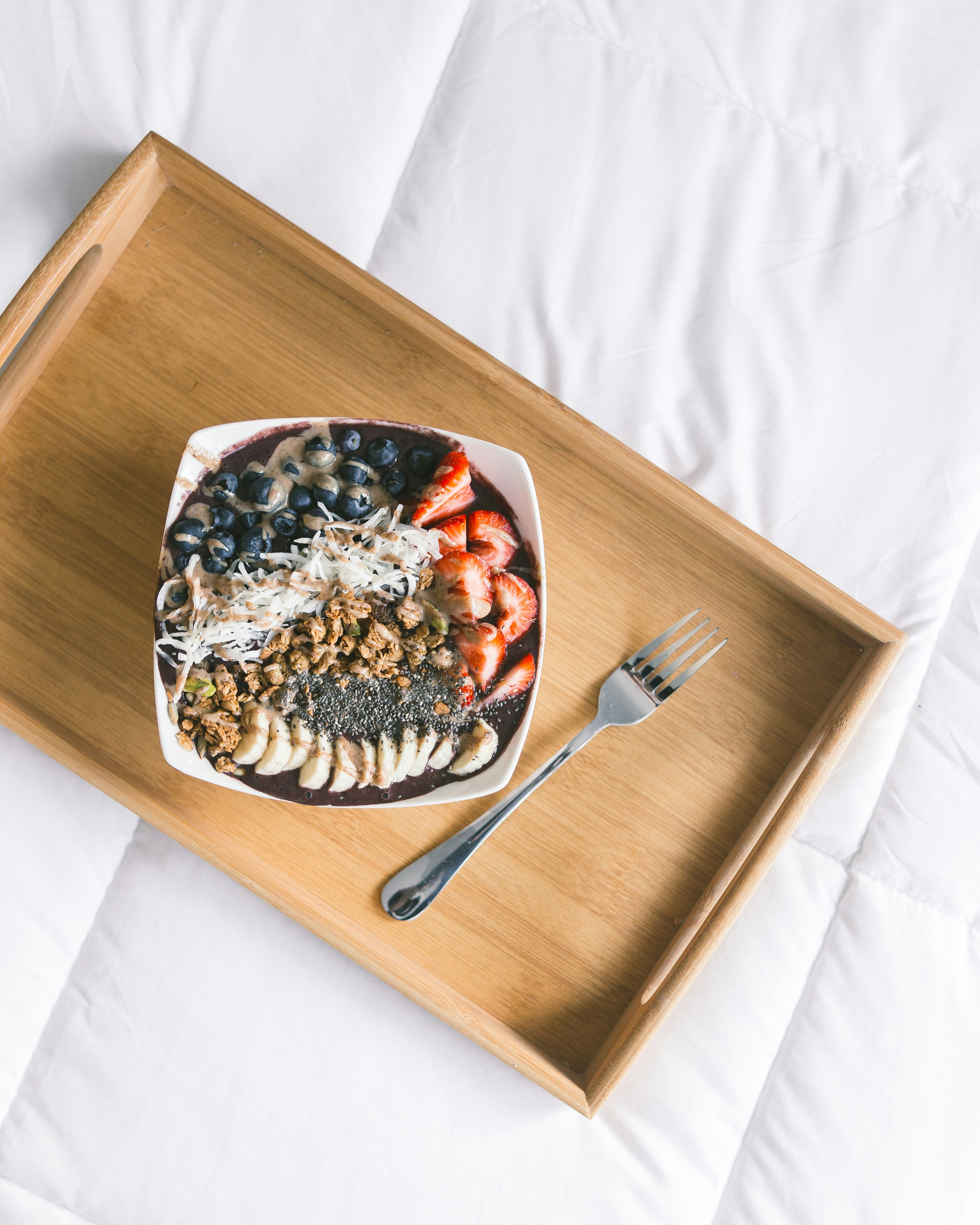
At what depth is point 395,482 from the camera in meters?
1.28

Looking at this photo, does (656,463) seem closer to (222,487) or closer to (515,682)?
(515,682)

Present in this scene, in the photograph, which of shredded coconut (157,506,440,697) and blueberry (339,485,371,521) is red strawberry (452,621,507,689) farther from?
blueberry (339,485,371,521)

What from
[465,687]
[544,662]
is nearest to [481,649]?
[465,687]

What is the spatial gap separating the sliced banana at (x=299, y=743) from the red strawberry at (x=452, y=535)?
313mm

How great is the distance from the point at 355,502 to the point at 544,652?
0.37 meters

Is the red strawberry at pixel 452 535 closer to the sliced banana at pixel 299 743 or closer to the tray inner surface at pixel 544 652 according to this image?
the tray inner surface at pixel 544 652

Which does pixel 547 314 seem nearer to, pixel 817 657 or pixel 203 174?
pixel 203 174

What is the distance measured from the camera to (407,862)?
1.37 metres

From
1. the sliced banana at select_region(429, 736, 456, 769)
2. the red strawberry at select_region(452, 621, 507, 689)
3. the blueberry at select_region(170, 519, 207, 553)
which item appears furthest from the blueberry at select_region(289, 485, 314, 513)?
the sliced banana at select_region(429, 736, 456, 769)

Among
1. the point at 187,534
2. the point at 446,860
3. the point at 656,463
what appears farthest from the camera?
the point at 656,463

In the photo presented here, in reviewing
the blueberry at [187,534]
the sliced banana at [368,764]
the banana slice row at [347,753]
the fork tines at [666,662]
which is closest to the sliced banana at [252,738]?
the banana slice row at [347,753]

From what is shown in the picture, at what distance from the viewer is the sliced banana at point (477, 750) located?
4.22ft

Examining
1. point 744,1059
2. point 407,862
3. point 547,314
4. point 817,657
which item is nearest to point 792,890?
point 744,1059

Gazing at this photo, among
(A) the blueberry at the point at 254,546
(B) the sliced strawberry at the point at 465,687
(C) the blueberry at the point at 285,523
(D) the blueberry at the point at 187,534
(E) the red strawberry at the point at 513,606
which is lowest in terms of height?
(B) the sliced strawberry at the point at 465,687
